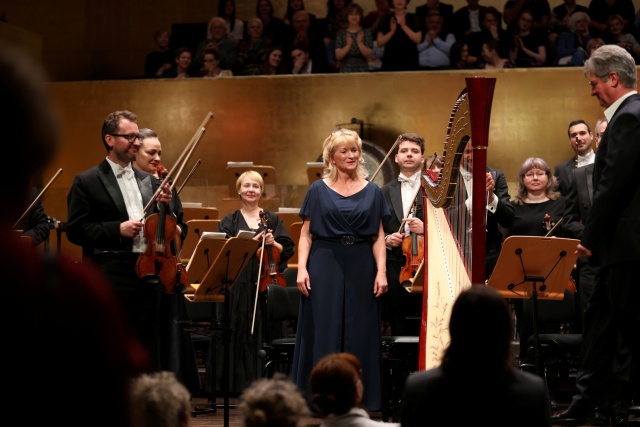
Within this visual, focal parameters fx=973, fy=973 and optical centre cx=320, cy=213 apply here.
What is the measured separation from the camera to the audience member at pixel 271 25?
1028 cm

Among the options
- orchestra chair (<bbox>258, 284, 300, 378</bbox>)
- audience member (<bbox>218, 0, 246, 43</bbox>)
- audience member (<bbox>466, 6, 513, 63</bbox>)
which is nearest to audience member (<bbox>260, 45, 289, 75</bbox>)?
audience member (<bbox>218, 0, 246, 43</bbox>)

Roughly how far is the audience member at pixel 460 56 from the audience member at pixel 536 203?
3.56 meters

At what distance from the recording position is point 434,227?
4.10 meters

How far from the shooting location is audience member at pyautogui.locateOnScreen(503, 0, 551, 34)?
9.69 m

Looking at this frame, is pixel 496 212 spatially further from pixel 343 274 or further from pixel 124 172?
pixel 124 172

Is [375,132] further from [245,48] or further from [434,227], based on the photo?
[434,227]

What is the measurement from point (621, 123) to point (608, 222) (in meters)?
0.38

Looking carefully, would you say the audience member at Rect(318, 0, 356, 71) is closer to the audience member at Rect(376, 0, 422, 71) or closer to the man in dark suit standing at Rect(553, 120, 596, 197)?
the audience member at Rect(376, 0, 422, 71)

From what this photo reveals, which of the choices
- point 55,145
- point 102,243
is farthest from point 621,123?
point 55,145

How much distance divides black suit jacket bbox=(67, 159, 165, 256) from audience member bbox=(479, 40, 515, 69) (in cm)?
560

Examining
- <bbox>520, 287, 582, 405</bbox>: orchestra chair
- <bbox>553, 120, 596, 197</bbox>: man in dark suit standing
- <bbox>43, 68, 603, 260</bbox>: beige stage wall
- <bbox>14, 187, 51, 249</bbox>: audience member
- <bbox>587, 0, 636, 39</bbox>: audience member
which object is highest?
<bbox>587, 0, 636, 39</bbox>: audience member

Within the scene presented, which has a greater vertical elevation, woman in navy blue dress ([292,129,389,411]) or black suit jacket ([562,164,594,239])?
black suit jacket ([562,164,594,239])

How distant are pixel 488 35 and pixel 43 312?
9132 millimetres

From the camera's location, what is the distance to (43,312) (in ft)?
3.32
